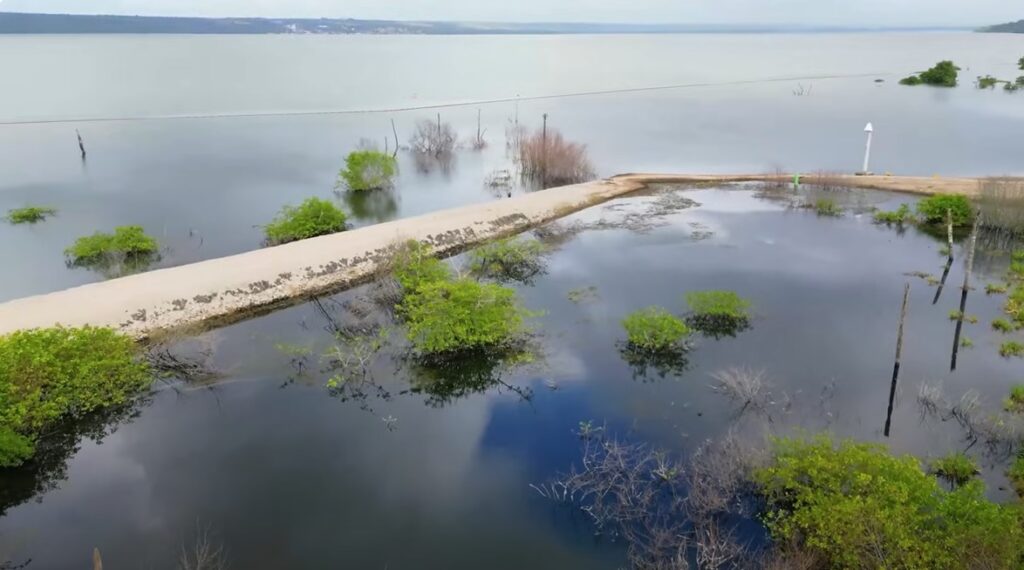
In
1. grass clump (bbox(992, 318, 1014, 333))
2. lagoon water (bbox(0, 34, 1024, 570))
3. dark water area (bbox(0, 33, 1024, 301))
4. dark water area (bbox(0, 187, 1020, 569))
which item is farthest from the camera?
dark water area (bbox(0, 33, 1024, 301))

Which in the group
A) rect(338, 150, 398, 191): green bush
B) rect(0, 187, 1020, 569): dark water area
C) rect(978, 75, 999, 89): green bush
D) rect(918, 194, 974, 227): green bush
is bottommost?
rect(0, 187, 1020, 569): dark water area

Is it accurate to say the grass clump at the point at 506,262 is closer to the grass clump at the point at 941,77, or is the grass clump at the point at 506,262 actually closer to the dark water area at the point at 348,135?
the dark water area at the point at 348,135

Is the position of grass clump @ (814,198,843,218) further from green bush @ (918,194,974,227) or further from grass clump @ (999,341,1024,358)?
grass clump @ (999,341,1024,358)

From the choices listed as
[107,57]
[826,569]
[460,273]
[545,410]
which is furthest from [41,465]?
[107,57]

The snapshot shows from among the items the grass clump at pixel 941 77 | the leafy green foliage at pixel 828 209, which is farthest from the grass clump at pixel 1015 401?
the grass clump at pixel 941 77

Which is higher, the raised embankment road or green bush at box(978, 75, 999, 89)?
green bush at box(978, 75, 999, 89)

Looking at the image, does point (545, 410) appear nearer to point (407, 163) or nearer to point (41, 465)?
point (41, 465)

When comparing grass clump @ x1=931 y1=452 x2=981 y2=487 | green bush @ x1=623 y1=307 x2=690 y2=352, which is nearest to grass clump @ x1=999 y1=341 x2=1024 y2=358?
grass clump @ x1=931 y1=452 x2=981 y2=487
